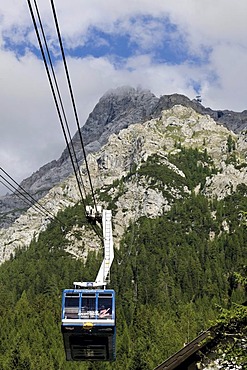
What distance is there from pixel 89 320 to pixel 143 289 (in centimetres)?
12310

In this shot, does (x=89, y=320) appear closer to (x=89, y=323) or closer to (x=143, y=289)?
(x=89, y=323)

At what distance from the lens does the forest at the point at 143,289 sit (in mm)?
74562

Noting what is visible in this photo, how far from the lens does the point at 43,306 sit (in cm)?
11281

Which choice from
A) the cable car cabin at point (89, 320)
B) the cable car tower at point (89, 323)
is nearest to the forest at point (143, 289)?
the cable car tower at point (89, 323)

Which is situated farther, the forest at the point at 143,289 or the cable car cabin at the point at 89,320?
the forest at the point at 143,289

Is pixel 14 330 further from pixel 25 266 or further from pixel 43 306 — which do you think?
pixel 25 266

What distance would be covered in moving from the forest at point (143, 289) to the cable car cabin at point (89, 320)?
27.6m

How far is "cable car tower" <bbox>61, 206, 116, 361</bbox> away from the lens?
80.5ft

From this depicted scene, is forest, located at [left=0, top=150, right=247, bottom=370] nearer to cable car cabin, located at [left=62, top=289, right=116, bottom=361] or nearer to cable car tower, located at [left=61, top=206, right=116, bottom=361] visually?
cable car tower, located at [left=61, top=206, right=116, bottom=361]

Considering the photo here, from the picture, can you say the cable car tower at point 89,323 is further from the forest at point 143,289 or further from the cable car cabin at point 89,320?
the forest at point 143,289

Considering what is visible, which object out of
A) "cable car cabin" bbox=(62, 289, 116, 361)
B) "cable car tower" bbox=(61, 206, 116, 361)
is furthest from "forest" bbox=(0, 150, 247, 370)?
"cable car cabin" bbox=(62, 289, 116, 361)

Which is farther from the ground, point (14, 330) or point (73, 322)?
point (73, 322)

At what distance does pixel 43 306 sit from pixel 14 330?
21.7 metres

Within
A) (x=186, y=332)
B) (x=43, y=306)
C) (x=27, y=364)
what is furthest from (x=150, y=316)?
(x=27, y=364)
